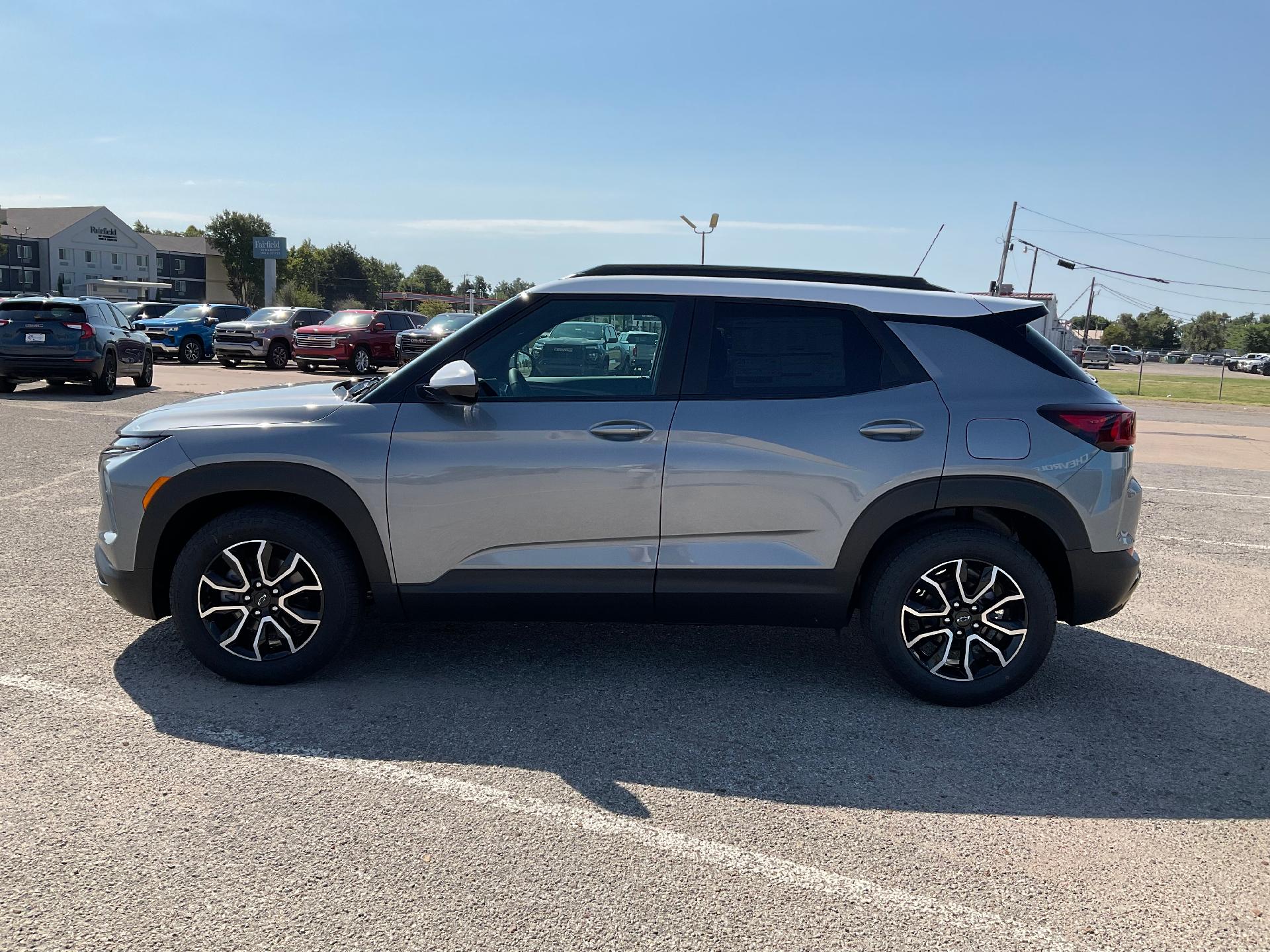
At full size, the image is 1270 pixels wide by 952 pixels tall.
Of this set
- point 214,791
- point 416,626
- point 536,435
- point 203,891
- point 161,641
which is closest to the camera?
point 203,891

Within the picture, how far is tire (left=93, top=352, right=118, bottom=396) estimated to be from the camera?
16531 millimetres

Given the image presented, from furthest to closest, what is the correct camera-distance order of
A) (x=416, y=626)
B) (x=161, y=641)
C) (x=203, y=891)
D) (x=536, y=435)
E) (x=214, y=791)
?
(x=416, y=626), (x=161, y=641), (x=536, y=435), (x=214, y=791), (x=203, y=891)

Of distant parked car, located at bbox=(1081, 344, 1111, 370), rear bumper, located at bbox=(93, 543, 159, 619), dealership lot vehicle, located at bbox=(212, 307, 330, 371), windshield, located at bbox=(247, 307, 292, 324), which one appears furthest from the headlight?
distant parked car, located at bbox=(1081, 344, 1111, 370)

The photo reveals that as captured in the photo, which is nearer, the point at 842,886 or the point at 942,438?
the point at 842,886

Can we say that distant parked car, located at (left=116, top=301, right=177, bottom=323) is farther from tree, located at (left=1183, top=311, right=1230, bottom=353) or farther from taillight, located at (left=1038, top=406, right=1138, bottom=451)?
tree, located at (left=1183, top=311, right=1230, bottom=353)

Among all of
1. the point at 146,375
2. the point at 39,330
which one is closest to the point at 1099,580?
the point at 39,330

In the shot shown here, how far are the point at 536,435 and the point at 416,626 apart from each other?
161 cm

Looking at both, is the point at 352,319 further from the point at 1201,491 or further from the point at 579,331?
the point at 579,331

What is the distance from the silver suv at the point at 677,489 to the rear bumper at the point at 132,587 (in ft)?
0.04

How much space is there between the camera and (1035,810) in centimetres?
341

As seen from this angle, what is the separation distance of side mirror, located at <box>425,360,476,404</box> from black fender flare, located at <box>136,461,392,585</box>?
567 mm

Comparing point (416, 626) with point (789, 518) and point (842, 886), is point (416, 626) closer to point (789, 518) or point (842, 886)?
point (789, 518)

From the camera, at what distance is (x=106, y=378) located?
54.7 feet

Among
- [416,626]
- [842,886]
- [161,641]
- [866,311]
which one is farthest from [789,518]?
[161,641]
